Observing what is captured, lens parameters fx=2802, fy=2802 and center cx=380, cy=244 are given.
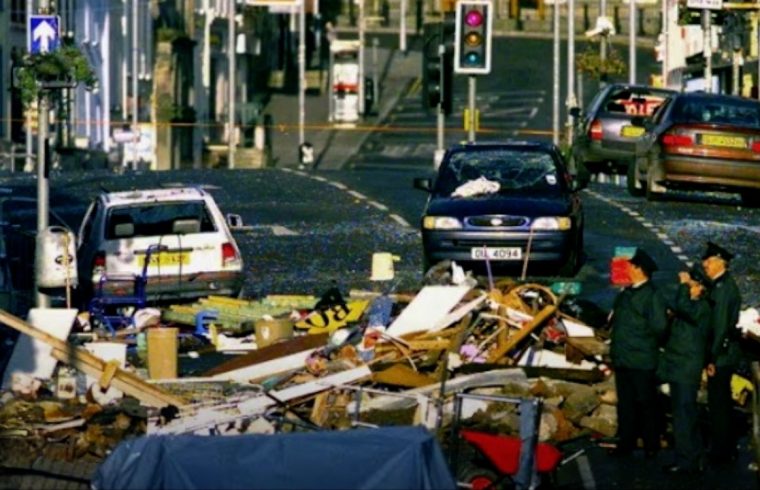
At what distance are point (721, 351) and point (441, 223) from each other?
35.8ft

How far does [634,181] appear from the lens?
42.4 meters

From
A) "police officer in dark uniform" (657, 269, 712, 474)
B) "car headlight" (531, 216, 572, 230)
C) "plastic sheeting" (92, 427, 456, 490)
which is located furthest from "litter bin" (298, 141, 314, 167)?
"plastic sheeting" (92, 427, 456, 490)

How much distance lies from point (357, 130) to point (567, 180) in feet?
230

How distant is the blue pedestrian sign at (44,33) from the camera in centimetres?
3122

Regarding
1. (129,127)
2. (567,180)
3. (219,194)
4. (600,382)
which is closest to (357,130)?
(129,127)

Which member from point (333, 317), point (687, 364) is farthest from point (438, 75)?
point (687, 364)

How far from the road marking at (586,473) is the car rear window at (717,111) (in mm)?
20311

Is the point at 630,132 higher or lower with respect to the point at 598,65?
higher

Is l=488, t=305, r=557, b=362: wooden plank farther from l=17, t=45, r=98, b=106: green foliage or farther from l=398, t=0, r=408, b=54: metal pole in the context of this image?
l=398, t=0, r=408, b=54: metal pole

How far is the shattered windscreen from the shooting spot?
30.3 m

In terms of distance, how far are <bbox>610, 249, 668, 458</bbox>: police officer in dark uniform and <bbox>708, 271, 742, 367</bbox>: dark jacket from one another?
0.35 m

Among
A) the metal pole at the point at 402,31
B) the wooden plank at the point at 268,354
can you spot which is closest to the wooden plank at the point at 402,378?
the wooden plank at the point at 268,354

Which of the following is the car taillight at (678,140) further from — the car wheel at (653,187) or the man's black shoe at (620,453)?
the man's black shoe at (620,453)

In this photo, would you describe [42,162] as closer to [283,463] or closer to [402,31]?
[283,463]
